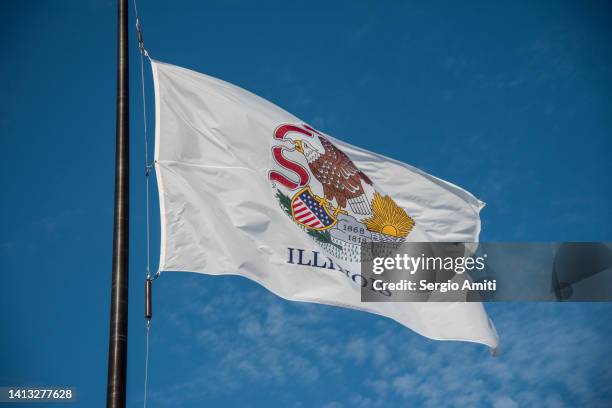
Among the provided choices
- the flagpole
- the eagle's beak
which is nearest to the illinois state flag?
the eagle's beak

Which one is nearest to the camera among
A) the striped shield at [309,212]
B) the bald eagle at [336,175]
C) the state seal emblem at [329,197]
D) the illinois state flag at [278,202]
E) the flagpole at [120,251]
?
the flagpole at [120,251]

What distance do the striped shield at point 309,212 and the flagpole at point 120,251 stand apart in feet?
14.5

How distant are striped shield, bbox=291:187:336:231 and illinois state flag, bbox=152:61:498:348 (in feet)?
0.08

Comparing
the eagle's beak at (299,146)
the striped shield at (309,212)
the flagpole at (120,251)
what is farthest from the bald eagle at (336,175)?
the flagpole at (120,251)

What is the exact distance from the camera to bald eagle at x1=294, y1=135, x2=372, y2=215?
1717cm

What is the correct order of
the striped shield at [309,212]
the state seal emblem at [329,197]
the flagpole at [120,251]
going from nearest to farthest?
1. the flagpole at [120,251]
2. the striped shield at [309,212]
3. the state seal emblem at [329,197]

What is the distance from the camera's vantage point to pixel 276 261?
1563 cm

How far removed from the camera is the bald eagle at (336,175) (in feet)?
56.3

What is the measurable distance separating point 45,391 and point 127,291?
30.4ft

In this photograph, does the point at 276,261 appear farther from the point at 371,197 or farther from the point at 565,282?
the point at 565,282

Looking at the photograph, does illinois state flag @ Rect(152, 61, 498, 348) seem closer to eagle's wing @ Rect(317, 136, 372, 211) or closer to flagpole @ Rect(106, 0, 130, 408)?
eagle's wing @ Rect(317, 136, 372, 211)

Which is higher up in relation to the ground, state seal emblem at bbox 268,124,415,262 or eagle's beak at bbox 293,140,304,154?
eagle's beak at bbox 293,140,304,154

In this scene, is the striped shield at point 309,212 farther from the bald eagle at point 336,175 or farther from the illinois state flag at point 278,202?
the bald eagle at point 336,175

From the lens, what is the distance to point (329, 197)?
1700 cm
